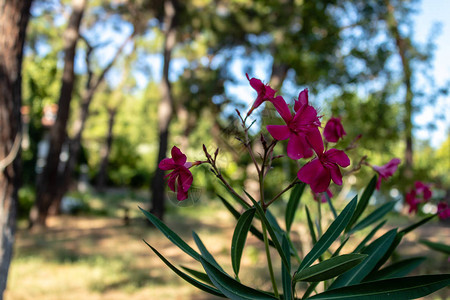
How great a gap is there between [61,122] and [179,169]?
23.8 ft

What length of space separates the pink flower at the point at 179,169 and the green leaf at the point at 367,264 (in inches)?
19.4

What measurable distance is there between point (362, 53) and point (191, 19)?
18.9ft

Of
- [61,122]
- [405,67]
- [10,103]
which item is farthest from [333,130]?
[61,122]

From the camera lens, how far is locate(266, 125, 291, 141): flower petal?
798 millimetres

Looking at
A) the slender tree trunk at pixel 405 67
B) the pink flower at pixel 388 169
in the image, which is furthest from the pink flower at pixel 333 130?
the slender tree trunk at pixel 405 67

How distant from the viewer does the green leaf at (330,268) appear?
784 millimetres

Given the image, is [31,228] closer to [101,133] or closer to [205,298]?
[205,298]

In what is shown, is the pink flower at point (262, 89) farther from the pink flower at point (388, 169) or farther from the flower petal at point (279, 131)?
the pink flower at point (388, 169)

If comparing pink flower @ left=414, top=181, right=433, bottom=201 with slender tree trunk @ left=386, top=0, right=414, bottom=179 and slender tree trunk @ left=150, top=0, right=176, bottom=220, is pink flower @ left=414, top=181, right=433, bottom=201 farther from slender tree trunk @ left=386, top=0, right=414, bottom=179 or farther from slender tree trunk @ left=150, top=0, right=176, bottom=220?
slender tree trunk @ left=150, top=0, right=176, bottom=220

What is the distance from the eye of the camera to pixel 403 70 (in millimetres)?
5406

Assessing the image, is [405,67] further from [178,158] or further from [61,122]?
[61,122]

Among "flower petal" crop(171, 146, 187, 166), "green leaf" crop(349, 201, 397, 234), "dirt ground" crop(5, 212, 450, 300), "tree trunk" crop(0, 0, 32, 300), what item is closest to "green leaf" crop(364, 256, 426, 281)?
"green leaf" crop(349, 201, 397, 234)

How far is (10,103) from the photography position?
260 cm

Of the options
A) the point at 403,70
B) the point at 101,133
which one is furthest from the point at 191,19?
the point at 101,133
